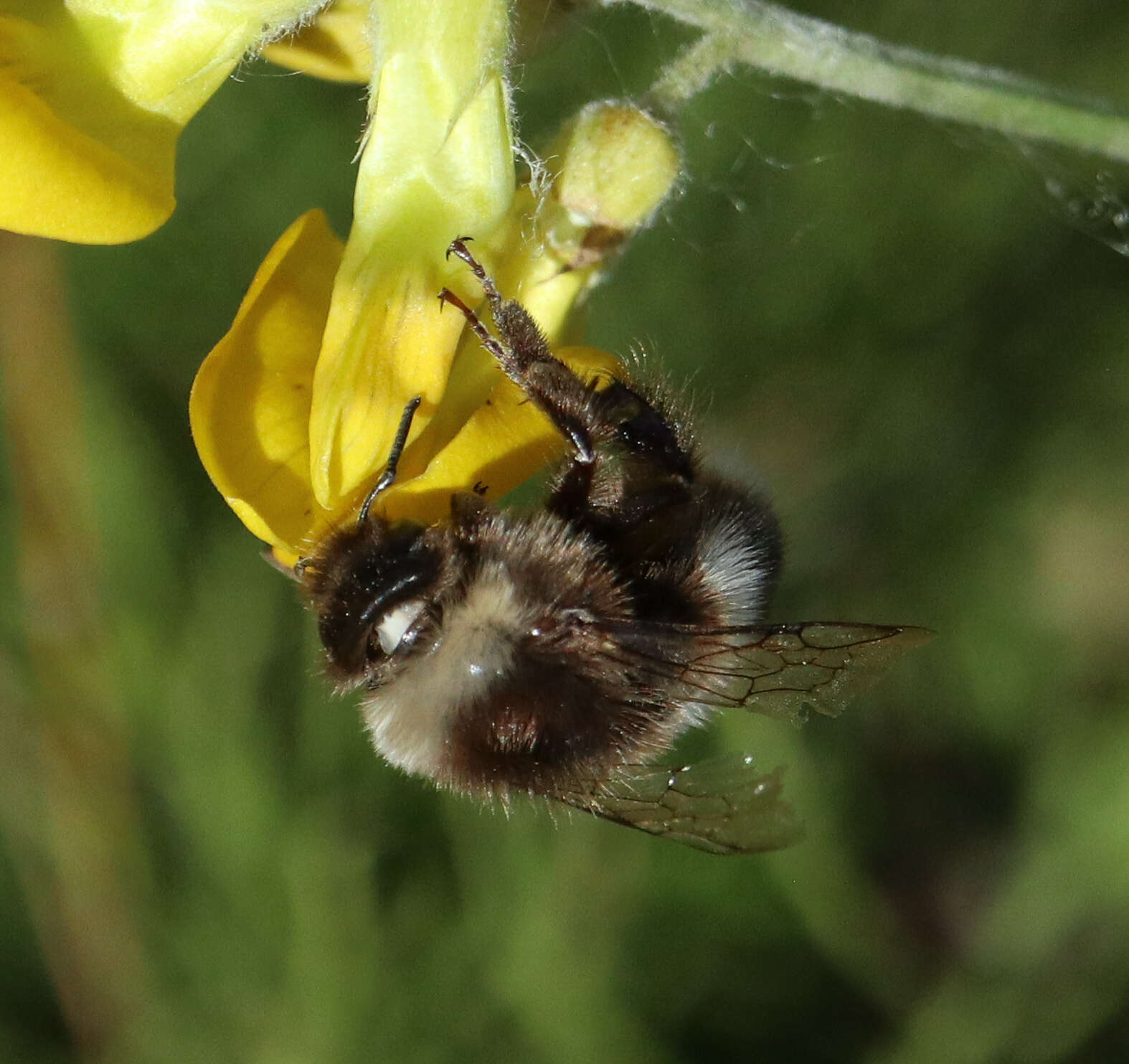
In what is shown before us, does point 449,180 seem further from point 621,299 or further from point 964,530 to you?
point 964,530

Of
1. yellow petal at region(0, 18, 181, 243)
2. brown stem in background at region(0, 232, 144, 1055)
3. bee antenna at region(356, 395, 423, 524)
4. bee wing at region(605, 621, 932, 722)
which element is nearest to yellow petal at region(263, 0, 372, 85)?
yellow petal at region(0, 18, 181, 243)

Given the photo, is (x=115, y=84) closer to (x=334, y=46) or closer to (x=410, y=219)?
(x=334, y=46)

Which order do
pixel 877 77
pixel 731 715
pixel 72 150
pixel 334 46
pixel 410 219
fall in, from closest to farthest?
pixel 72 150
pixel 410 219
pixel 334 46
pixel 877 77
pixel 731 715

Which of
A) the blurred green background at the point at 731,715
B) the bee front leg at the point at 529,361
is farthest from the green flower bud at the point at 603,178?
the blurred green background at the point at 731,715

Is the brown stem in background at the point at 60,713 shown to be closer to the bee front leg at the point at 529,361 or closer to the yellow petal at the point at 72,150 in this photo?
the yellow petal at the point at 72,150

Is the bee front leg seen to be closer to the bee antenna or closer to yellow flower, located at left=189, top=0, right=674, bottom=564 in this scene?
yellow flower, located at left=189, top=0, right=674, bottom=564

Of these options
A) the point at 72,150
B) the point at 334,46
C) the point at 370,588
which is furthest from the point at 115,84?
the point at 370,588
